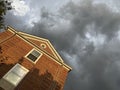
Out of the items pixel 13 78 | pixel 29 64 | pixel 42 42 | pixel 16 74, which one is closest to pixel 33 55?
A: pixel 29 64

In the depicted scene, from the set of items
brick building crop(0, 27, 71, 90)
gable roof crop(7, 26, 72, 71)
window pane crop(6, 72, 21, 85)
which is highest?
gable roof crop(7, 26, 72, 71)

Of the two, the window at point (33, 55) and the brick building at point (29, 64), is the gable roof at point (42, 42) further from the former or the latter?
the window at point (33, 55)

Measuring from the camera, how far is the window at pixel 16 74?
20.7m

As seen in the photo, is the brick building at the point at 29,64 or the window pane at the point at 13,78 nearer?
the window pane at the point at 13,78

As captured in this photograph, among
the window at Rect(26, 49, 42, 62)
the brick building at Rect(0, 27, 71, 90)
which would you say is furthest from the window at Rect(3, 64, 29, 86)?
the window at Rect(26, 49, 42, 62)

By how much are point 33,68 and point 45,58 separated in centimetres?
326

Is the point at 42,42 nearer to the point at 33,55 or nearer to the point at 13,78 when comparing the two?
the point at 33,55

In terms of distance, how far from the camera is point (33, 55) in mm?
25531

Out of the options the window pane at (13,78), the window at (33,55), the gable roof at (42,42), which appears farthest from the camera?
the gable roof at (42,42)

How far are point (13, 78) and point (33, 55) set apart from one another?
5.24m

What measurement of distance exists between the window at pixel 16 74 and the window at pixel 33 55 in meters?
2.27

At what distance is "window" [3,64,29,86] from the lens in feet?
67.9

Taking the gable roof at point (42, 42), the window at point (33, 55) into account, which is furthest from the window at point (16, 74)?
the gable roof at point (42, 42)

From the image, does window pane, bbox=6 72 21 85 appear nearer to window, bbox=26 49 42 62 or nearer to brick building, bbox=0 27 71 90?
brick building, bbox=0 27 71 90
